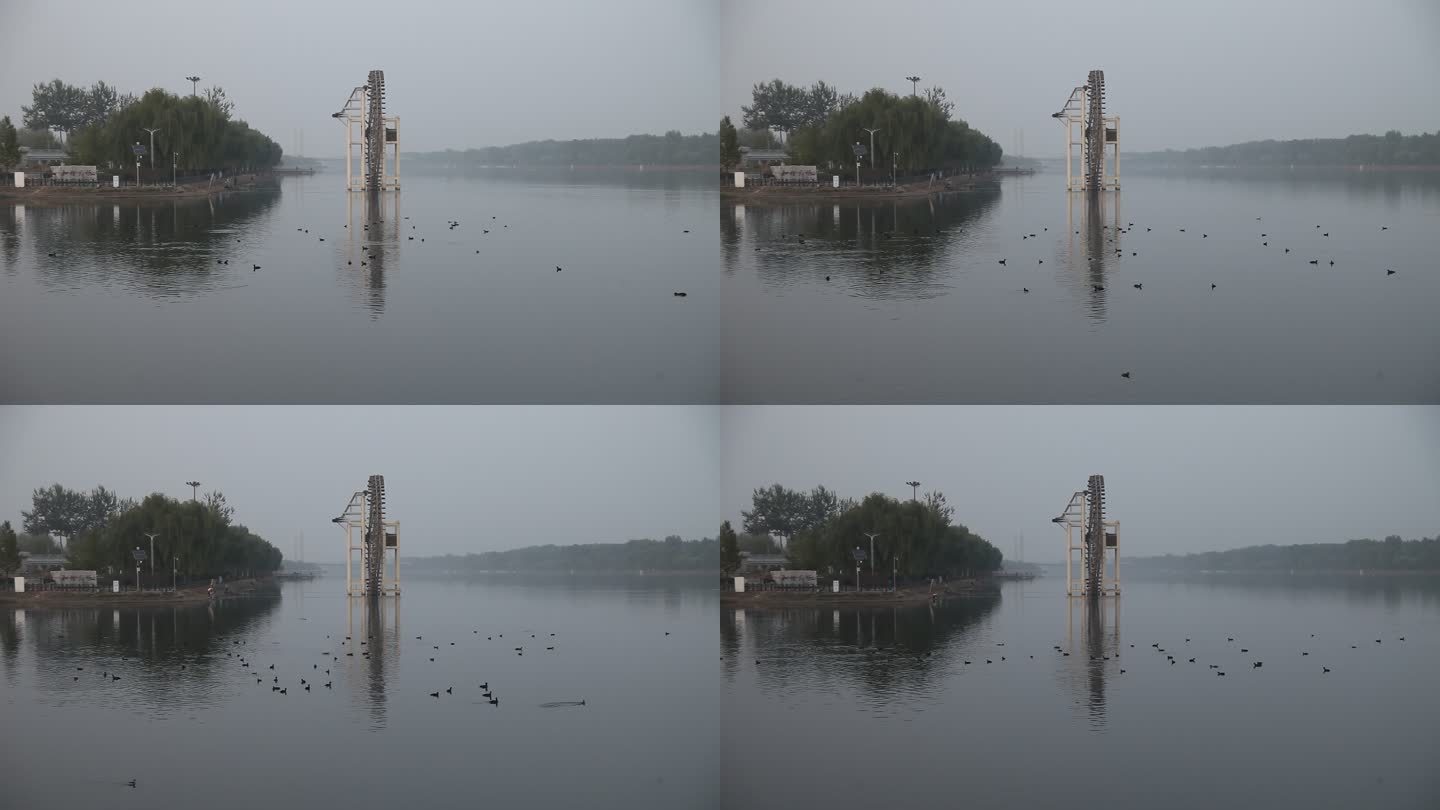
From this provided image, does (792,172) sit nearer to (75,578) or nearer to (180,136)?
(180,136)

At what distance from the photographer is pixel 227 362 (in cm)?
1495

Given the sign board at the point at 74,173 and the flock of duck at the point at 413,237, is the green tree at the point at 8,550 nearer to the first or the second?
the flock of duck at the point at 413,237

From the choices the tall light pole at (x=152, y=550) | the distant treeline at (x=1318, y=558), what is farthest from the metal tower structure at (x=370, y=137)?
the distant treeline at (x=1318, y=558)

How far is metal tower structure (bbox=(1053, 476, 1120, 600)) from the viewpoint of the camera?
50.9ft

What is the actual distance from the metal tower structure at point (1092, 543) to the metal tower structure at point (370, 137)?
6.99 meters

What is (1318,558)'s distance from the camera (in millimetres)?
15500

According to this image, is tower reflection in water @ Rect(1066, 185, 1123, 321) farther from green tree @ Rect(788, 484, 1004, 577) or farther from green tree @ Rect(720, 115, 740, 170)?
green tree @ Rect(720, 115, 740, 170)

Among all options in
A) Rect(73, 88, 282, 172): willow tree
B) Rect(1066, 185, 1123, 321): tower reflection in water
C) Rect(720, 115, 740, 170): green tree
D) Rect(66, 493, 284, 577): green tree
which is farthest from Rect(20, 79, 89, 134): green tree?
Rect(1066, 185, 1123, 321): tower reflection in water

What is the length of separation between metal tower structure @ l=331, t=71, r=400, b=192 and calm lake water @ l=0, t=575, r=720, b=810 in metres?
3.70

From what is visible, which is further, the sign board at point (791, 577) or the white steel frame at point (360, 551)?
the sign board at point (791, 577)

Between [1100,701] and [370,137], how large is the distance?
27.5ft

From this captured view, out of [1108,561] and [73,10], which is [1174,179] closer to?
[1108,561]

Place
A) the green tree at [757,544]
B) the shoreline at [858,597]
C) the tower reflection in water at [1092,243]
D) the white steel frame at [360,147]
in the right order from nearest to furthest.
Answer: the tower reflection in water at [1092,243], the white steel frame at [360,147], the green tree at [757,544], the shoreline at [858,597]

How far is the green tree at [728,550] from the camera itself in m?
15.7
